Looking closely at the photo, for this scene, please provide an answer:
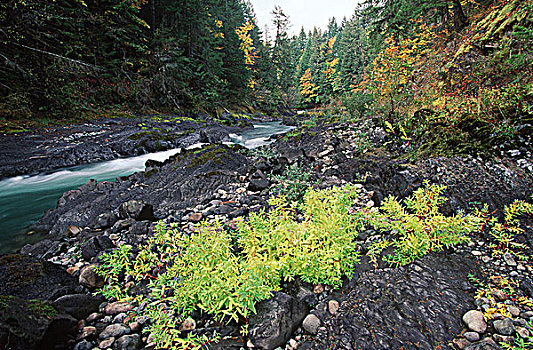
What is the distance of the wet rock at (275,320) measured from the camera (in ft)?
6.84

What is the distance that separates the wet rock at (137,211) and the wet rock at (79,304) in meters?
1.95

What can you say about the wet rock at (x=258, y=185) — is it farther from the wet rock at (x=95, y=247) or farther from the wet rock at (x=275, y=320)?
the wet rock at (x=275, y=320)

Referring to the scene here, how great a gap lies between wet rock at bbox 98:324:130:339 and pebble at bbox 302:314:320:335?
1.69m

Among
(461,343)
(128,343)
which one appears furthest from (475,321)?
(128,343)

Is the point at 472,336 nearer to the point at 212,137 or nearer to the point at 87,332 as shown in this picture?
the point at 87,332

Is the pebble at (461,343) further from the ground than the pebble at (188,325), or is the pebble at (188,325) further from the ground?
the pebble at (188,325)

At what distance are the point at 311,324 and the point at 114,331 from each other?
1869mm

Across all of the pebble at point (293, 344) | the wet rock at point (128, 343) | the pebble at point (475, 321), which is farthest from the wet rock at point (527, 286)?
the wet rock at point (128, 343)

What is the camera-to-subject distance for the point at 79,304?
249 centimetres

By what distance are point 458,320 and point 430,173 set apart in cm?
296

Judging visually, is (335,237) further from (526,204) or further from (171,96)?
(171,96)

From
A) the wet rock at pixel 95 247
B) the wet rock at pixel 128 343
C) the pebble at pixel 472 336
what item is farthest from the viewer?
the wet rock at pixel 95 247

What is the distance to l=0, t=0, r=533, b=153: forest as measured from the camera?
17.0 ft

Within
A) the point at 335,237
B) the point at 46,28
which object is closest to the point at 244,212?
the point at 335,237
